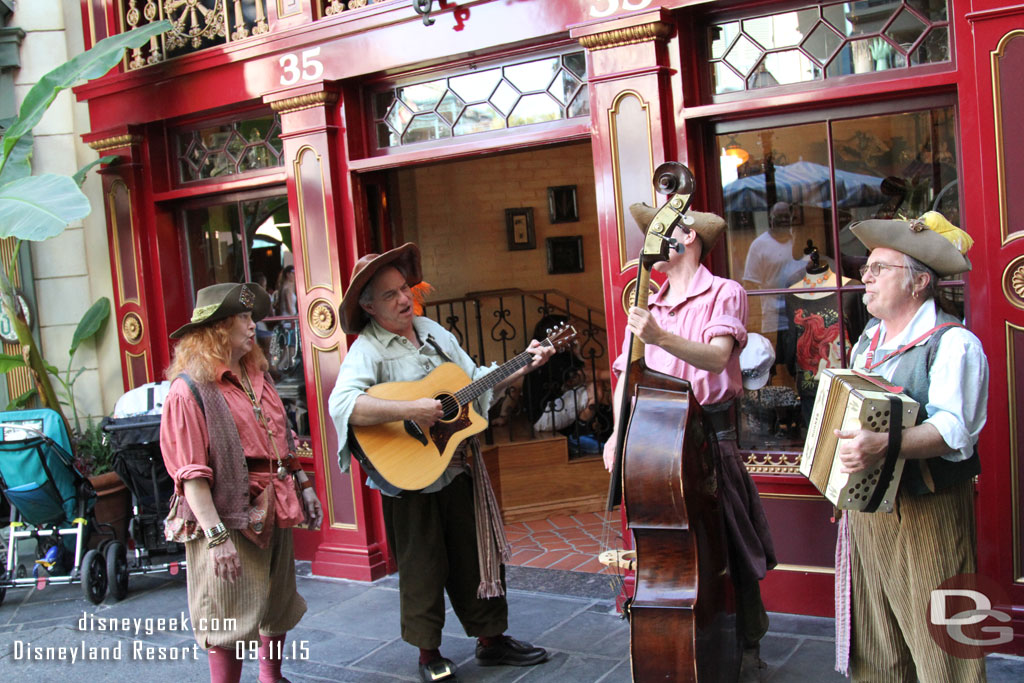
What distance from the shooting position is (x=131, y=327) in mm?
7133

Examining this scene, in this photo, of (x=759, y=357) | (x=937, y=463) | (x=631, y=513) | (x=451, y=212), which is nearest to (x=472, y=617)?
(x=631, y=513)

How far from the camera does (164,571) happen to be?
628 cm

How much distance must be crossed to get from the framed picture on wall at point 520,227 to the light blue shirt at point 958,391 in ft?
21.7

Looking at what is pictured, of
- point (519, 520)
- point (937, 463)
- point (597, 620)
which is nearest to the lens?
point (937, 463)

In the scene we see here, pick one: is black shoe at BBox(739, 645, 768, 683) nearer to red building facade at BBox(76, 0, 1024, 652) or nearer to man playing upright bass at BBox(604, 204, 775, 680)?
man playing upright bass at BBox(604, 204, 775, 680)

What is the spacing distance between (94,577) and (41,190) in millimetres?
2264

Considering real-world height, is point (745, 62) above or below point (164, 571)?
above

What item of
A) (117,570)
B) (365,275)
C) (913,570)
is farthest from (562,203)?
(913,570)

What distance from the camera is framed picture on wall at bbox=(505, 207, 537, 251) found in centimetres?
966

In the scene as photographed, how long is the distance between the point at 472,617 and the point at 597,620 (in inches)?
33.7

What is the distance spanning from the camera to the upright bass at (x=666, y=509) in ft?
11.1

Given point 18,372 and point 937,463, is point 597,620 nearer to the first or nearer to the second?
point 937,463

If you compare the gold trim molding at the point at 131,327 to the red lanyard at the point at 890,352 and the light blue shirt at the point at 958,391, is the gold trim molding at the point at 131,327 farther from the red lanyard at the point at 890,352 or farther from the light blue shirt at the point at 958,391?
the light blue shirt at the point at 958,391

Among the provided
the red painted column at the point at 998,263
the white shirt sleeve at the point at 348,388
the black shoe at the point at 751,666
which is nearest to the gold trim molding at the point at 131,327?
the white shirt sleeve at the point at 348,388
